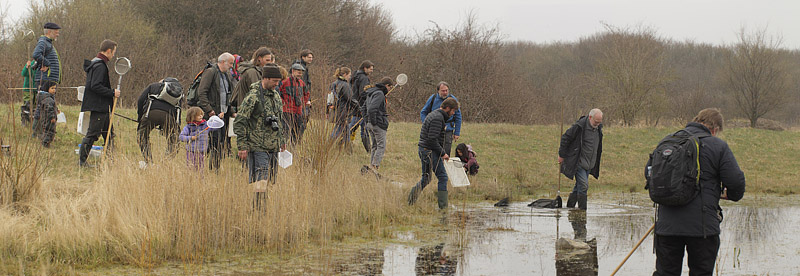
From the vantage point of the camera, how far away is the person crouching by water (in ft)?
26.8

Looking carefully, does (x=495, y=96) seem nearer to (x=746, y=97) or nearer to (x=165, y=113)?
(x=746, y=97)

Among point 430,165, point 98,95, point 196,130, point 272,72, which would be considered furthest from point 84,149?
point 430,165

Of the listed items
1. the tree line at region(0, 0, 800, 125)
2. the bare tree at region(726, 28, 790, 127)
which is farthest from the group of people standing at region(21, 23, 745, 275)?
the bare tree at region(726, 28, 790, 127)

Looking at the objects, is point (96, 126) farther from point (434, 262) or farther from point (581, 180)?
point (581, 180)

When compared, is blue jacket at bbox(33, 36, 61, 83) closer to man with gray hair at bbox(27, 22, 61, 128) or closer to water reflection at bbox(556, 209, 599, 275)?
man with gray hair at bbox(27, 22, 61, 128)

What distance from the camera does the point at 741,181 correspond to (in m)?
5.80

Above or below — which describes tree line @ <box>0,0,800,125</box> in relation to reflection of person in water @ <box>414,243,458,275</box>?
above

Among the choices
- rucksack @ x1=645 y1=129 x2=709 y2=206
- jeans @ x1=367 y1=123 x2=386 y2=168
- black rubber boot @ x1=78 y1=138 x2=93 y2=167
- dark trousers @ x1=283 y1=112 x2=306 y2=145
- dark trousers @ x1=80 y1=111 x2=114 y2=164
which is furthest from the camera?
jeans @ x1=367 y1=123 x2=386 y2=168

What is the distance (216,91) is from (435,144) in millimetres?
3208

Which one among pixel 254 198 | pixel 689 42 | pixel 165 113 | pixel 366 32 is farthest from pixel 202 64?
pixel 689 42

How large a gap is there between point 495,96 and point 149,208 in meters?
28.5

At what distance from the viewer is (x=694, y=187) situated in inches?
227

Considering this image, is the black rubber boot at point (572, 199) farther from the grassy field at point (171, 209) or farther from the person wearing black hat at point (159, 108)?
the person wearing black hat at point (159, 108)

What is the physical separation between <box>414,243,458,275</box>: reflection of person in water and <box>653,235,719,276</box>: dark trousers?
1888 millimetres
